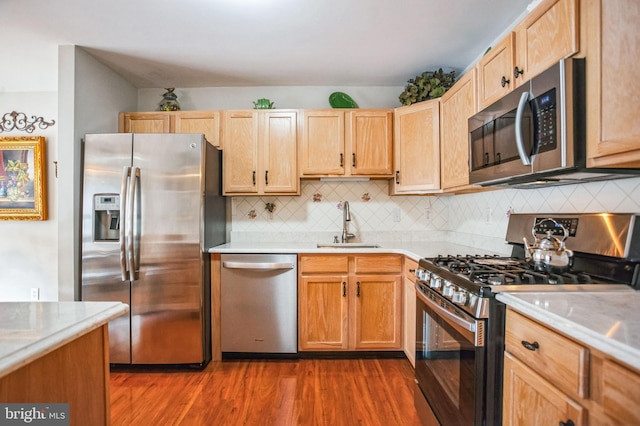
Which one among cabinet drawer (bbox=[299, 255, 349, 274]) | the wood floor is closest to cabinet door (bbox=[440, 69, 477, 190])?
cabinet drawer (bbox=[299, 255, 349, 274])

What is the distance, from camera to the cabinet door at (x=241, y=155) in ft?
9.43

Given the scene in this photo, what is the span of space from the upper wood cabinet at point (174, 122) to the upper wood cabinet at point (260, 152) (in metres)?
0.11

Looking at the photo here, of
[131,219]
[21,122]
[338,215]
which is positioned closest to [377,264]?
[338,215]

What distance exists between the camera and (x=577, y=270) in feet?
4.72

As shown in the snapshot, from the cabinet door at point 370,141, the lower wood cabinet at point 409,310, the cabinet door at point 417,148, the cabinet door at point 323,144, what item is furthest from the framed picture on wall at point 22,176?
the lower wood cabinet at point 409,310

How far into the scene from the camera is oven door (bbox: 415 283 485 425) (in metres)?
1.21

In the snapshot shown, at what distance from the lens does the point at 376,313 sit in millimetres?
2582

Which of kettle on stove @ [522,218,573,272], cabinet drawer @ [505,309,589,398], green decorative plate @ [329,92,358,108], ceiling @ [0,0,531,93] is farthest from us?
green decorative plate @ [329,92,358,108]

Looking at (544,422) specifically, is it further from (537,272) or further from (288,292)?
(288,292)

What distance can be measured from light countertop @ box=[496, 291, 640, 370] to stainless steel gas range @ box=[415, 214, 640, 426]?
0.28 feet

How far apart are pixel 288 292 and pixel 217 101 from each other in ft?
6.70

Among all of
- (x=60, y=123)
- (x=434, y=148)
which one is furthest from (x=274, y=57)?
(x=60, y=123)

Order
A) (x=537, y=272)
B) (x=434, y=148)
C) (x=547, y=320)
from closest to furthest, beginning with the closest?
(x=547, y=320) < (x=537, y=272) < (x=434, y=148)

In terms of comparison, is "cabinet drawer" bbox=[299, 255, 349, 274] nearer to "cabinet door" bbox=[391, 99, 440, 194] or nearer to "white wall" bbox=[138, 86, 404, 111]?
"cabinet door" bbox=[391, 99, 440, 194]
